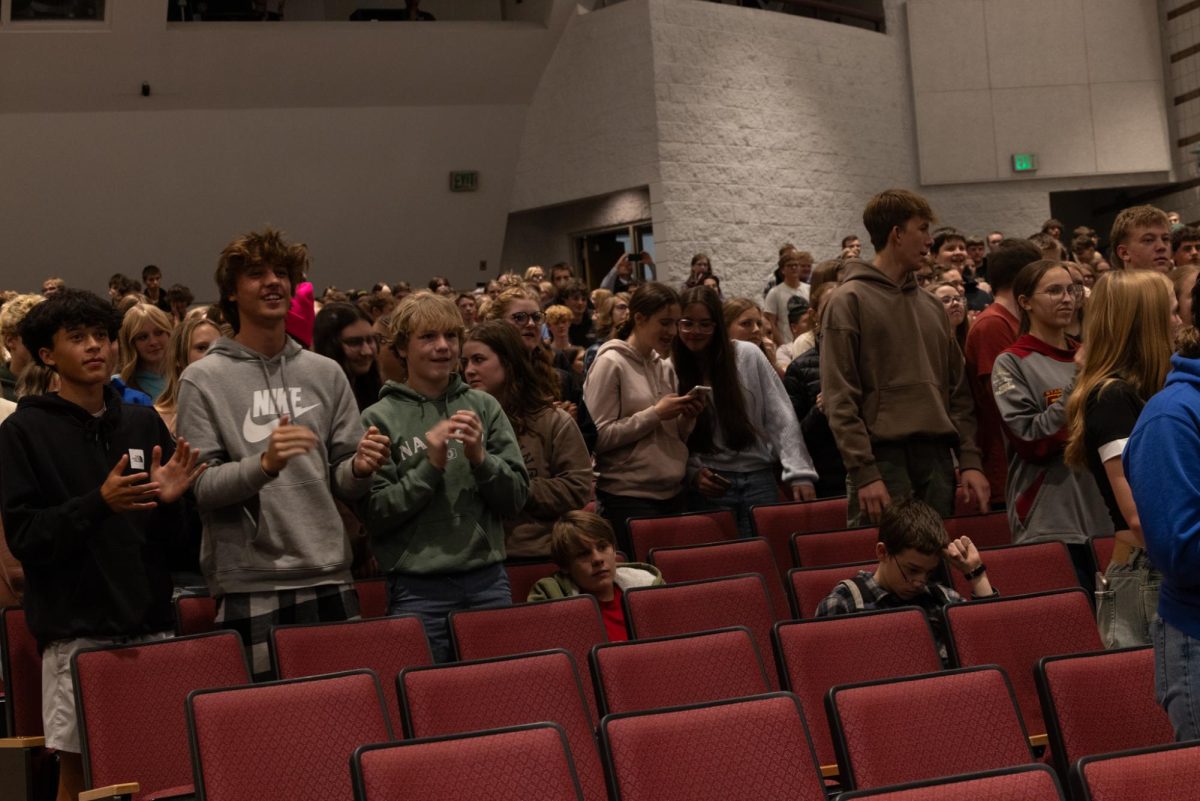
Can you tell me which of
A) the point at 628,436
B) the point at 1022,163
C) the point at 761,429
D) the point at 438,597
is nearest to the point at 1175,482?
the point at 438,597

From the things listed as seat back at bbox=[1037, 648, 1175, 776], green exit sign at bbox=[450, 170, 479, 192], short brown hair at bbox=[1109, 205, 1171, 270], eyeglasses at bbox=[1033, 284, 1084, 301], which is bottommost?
seat back at bbox=[1037, 648, 1175, 776]

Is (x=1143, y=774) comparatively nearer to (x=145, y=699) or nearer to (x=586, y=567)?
(x=586, y=567)

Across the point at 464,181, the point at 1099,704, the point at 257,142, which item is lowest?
the point at 1099,704

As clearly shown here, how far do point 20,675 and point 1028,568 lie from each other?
2.62 m

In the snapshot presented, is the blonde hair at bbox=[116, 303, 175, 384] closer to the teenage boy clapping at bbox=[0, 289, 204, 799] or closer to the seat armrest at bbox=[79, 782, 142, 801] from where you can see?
the teenage boy clapping at bbox=[0, 289, 204, 799]

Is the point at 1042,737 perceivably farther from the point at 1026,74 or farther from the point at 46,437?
the point at 1026,74

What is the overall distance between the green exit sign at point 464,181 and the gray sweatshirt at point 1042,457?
930cm

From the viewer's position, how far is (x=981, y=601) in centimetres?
337

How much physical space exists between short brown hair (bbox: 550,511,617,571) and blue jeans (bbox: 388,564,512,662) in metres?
0.26

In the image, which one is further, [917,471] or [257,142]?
Result: [257,142]

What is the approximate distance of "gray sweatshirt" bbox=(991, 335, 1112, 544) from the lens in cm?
403

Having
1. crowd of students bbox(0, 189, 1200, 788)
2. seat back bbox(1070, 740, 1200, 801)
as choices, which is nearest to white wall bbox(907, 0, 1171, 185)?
crowd of students bbox(0, 189, 1200, 788)

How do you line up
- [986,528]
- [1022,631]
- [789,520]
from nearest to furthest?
[1022,631] → [986,528] → [789,520]

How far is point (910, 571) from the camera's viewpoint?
11.7ft
